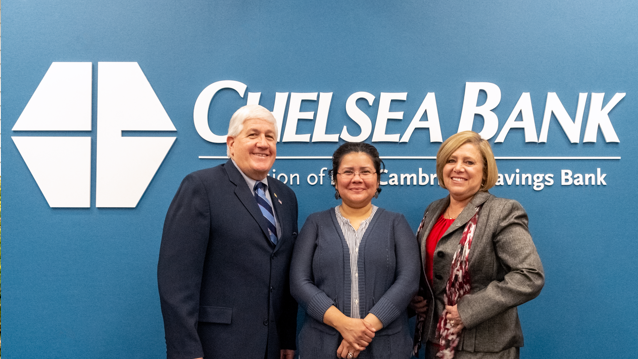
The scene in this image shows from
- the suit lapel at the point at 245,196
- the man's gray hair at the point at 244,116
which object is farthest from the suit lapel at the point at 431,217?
the man's gray hair at the point at 244,116

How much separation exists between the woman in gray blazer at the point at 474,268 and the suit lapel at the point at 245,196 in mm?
798

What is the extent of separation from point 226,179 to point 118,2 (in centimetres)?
169

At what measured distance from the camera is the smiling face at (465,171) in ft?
6.54

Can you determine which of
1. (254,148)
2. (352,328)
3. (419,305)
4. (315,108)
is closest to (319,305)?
(352,328)

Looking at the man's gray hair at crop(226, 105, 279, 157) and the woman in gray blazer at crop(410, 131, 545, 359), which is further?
the man's gray hair at crop(226, 105, 279, 157)

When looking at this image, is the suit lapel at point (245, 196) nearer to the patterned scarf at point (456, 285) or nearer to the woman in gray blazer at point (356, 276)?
the woman in gray blazer at point (356, 276)

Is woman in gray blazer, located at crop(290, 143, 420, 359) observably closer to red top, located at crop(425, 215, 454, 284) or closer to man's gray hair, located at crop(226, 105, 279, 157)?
red top, located at crop(425, 215, 454, 284)

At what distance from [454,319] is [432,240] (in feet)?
1.25

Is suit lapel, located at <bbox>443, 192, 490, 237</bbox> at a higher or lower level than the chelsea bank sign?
lower

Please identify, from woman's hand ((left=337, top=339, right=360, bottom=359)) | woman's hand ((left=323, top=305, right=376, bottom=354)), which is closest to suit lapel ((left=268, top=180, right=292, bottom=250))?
woman's hand ((left=323, top=305, right=376, bottom=354))

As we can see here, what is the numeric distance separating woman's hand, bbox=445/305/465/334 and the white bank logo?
1970 millimetres

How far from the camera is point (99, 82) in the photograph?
2.74 meters

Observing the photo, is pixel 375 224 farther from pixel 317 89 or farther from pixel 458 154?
pixel 317 89

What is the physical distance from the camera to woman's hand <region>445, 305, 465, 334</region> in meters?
1.86
